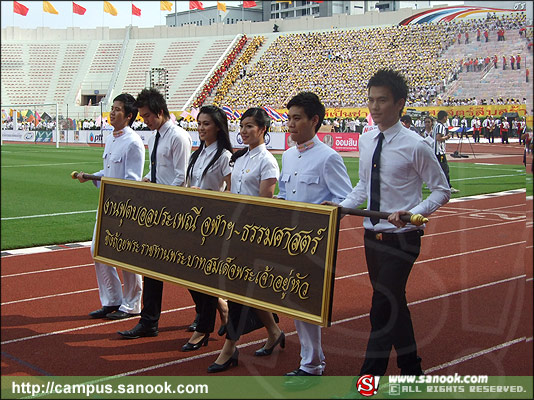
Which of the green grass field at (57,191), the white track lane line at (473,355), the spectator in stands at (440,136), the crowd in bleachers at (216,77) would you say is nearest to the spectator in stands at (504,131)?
the green grass field at (57,191)

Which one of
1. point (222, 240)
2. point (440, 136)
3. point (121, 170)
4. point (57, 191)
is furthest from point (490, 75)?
point (222, 240)

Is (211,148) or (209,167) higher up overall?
(211,148)

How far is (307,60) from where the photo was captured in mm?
37031

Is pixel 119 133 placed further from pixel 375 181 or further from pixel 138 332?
pixel 375 181

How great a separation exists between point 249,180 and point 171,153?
1.08 metres

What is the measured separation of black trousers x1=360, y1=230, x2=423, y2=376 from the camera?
353cm

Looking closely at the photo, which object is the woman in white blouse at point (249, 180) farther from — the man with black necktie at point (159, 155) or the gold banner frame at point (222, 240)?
the man with black necktie at point (159, 155)

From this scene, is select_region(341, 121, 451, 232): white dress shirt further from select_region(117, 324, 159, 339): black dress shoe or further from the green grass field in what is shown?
select_region(117, 324, 159, 339): black dress shoe

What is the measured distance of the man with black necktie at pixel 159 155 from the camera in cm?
497

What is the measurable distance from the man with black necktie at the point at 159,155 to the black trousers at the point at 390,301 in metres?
1.95

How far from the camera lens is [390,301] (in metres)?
3.54

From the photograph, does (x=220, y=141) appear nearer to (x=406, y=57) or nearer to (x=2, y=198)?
(x=2, y=198)

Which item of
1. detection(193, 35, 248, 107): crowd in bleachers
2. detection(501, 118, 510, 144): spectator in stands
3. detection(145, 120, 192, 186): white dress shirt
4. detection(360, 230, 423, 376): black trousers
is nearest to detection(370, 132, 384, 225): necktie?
detection(360, 230, 423, 376): black trousers

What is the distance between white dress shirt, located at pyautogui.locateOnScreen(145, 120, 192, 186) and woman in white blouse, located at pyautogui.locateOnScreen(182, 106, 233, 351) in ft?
0.80
